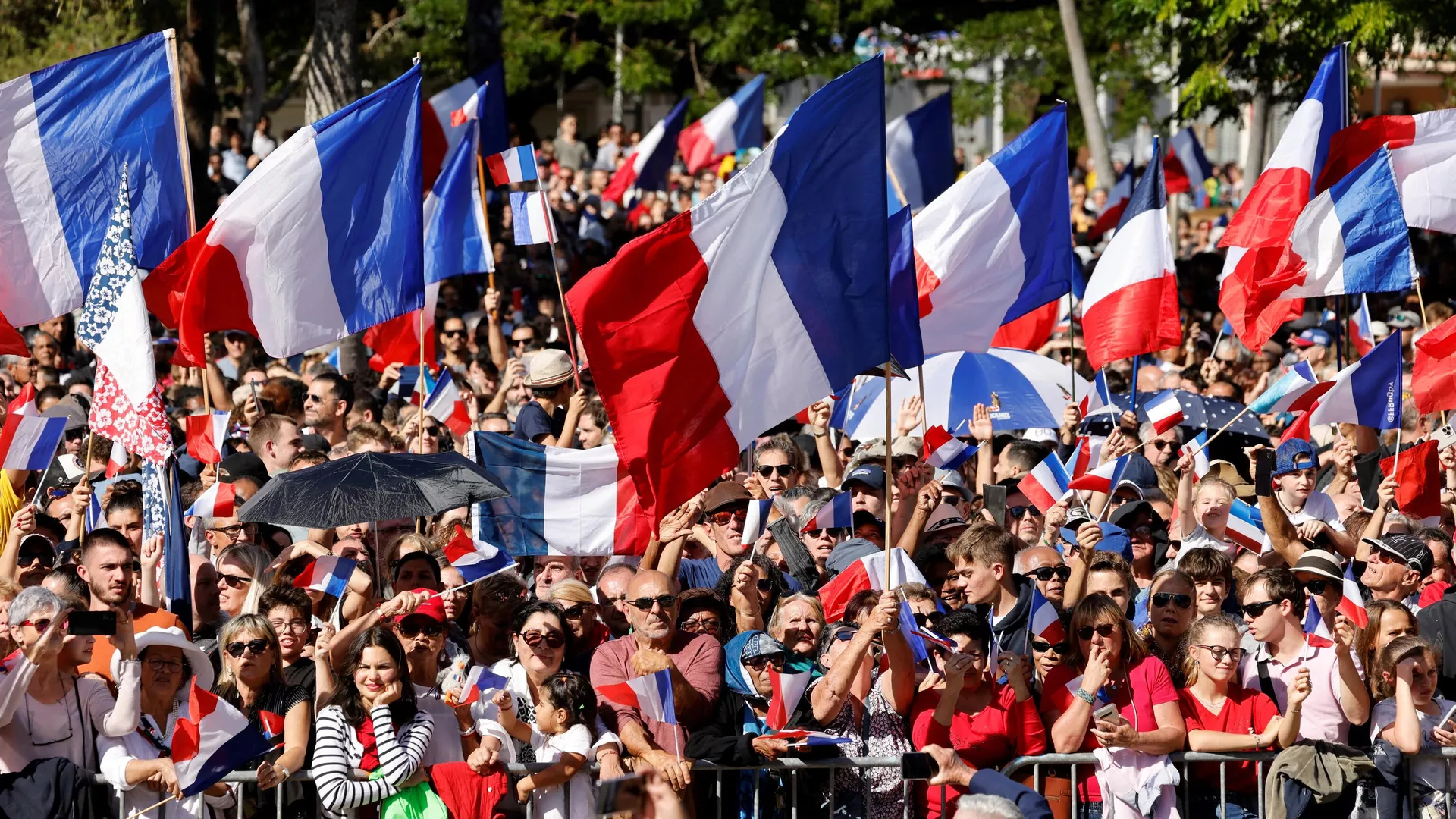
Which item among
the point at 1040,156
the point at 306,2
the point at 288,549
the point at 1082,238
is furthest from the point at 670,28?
the point at 288,549

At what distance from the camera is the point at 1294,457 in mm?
10156

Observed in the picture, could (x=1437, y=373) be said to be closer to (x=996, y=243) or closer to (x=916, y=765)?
(x=996, y=243)

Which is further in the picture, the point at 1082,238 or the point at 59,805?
the point at 1082,238

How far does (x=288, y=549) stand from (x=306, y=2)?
23.9 metres

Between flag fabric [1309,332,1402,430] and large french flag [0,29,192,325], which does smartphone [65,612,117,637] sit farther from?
flag fabric [1309,332,1402,430]

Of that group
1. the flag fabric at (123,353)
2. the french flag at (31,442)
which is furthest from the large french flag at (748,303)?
the french flag at (31,442)

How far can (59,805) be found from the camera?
6.86m

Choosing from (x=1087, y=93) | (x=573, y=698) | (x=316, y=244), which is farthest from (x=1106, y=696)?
(x=1087, y=93)

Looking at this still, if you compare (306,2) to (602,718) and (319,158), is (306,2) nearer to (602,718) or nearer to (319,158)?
(319,158)

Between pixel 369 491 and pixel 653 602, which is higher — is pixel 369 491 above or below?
above

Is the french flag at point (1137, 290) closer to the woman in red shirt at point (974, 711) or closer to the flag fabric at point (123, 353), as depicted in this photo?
the woman in red shirt at point (974, 711)

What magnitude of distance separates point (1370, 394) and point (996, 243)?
6.70ft

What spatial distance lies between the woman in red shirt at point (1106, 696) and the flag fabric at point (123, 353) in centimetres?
375

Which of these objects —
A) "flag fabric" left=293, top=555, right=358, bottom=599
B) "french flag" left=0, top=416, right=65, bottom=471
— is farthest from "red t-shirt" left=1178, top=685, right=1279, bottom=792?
"french flag" left=0, top=416, right=65, bottom=471
